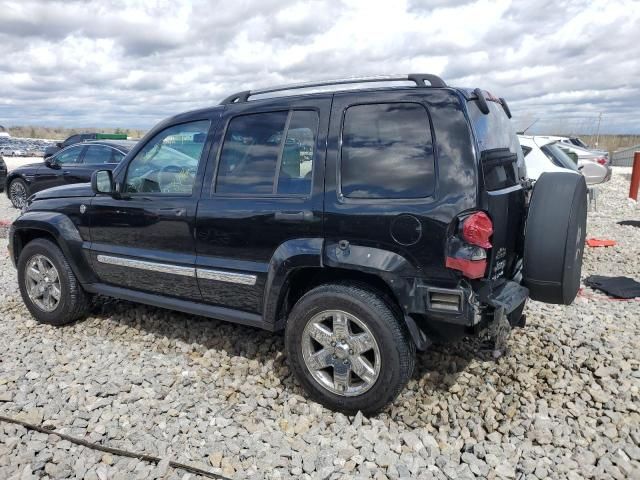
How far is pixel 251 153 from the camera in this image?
3.80 m

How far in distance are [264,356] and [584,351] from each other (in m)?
2.46

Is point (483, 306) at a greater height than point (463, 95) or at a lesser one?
lesser

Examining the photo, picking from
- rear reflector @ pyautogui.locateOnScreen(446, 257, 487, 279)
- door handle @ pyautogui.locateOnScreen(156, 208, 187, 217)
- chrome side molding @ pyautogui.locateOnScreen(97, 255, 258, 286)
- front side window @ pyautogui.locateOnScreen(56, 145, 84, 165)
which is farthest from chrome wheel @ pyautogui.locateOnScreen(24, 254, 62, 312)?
front side window @ pyautogui.locateOnScreen(56, 145, 84, 165)

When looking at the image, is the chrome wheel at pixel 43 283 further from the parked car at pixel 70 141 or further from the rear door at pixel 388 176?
the parked car at pixel 70 141

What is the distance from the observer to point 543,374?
3.77m

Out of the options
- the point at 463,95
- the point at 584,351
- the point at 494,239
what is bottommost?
the point at 584,351

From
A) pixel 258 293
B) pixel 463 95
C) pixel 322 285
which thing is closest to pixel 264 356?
pixel 258 293

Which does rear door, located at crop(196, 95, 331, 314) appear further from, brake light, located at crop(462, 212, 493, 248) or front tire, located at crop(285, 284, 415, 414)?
brake light, located at crop(462, 212, 493, 248)

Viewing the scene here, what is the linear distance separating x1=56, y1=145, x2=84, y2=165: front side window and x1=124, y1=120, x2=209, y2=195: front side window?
26.2ft

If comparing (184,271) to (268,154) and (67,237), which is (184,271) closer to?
(268,154)

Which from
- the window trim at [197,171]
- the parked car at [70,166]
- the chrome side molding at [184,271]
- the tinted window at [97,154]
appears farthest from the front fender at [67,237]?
the tinted window at [97,154]

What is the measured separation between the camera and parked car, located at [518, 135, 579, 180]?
902cm

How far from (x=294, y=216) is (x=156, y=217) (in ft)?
4.27

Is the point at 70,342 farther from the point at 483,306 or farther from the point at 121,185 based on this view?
the point at 483,306
